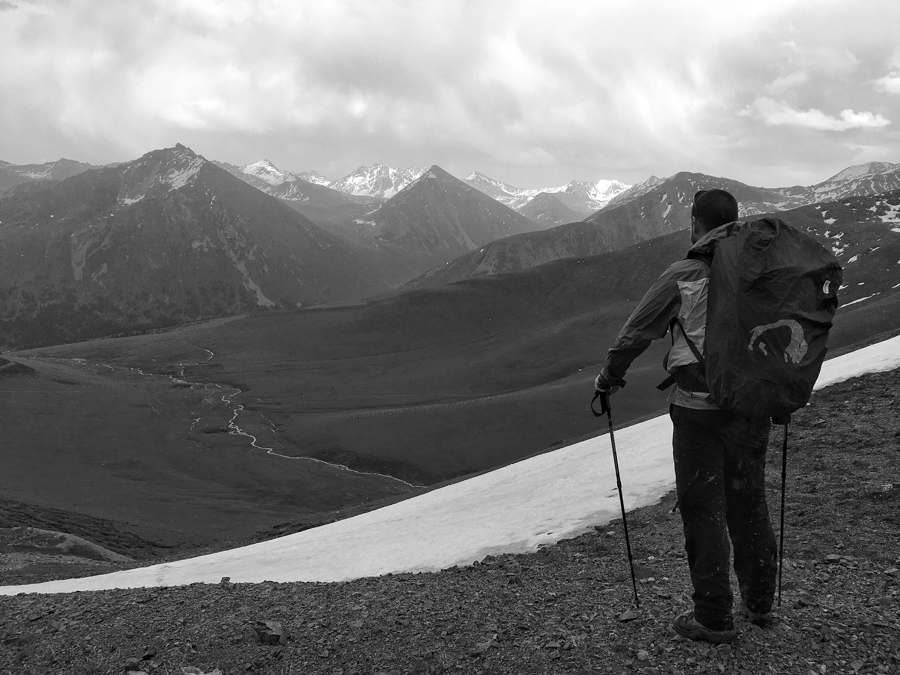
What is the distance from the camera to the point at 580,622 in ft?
19.6

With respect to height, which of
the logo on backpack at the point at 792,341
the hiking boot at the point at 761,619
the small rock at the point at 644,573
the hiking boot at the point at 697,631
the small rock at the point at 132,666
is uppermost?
the logo on backpack at the point at 792,341

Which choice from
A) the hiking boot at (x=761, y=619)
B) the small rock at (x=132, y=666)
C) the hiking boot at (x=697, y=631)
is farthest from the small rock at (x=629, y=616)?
the small rock at (x=132, y=666)

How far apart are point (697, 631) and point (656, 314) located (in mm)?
2634

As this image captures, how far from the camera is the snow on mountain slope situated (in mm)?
12242

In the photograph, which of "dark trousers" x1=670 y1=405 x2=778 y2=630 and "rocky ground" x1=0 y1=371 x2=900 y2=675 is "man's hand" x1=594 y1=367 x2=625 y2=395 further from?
"rocky ground" x1=0 y1=371 x2=900 y2=675

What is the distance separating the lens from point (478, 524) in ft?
46.6

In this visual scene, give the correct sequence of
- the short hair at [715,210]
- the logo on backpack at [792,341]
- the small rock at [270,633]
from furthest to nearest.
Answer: the small rock at [270,633] → the short hair at [715,210] → the logo on backpack at [792,341]

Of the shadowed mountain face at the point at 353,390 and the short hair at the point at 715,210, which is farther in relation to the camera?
the shadowed mountain face at the point at 353,390

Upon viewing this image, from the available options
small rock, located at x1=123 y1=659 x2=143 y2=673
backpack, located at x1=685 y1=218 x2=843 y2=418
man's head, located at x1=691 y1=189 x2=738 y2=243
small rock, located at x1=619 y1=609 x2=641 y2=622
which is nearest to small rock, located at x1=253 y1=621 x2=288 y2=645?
small rock, located at x1=123 y1=659 x2=143 y2=673

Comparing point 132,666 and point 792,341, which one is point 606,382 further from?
point 132,666

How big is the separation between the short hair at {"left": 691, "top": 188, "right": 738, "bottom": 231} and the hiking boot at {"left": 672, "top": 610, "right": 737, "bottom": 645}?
11.1 ft

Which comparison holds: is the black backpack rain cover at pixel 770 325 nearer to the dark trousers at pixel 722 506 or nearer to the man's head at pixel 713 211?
the dark trousers at pixel 722 506

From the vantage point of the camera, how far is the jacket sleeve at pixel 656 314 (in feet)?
17.7

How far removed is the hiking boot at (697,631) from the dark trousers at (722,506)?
2.0 inches
